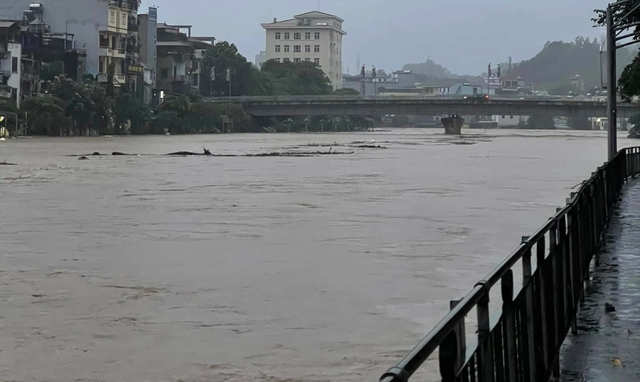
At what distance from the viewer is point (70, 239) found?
58.5 feet

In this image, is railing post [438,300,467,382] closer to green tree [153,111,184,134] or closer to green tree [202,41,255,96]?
green tree [153,111,184,134]

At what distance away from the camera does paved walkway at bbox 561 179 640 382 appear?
7.18 metres

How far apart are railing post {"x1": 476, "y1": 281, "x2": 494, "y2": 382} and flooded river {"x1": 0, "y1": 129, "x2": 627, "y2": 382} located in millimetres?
3723

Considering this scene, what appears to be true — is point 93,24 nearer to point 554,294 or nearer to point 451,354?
point 554,294

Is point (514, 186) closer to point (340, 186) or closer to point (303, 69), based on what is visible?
point (340, 186)

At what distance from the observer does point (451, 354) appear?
3.90m

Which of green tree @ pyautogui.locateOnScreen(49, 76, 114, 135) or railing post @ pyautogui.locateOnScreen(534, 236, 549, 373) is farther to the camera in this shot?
green tree @ pyautogui.locateOnScreen(49, 76, 114, 135)

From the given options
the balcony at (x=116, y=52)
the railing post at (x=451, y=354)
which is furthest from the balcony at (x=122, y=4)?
the railing post at (x=451, y=354)

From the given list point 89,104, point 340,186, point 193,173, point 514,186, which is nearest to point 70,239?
point 340,186

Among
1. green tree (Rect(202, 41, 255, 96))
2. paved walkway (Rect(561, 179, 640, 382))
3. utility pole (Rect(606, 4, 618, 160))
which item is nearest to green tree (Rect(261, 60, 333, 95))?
green tree (Rect(202, 41, 255, 96))

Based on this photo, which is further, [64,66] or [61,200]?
[64,66]

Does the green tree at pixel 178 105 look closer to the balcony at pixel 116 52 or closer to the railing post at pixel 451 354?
the balcony at pixel 116 52

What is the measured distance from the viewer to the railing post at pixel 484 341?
4.55 meters

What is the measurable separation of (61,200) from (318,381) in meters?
19.1
